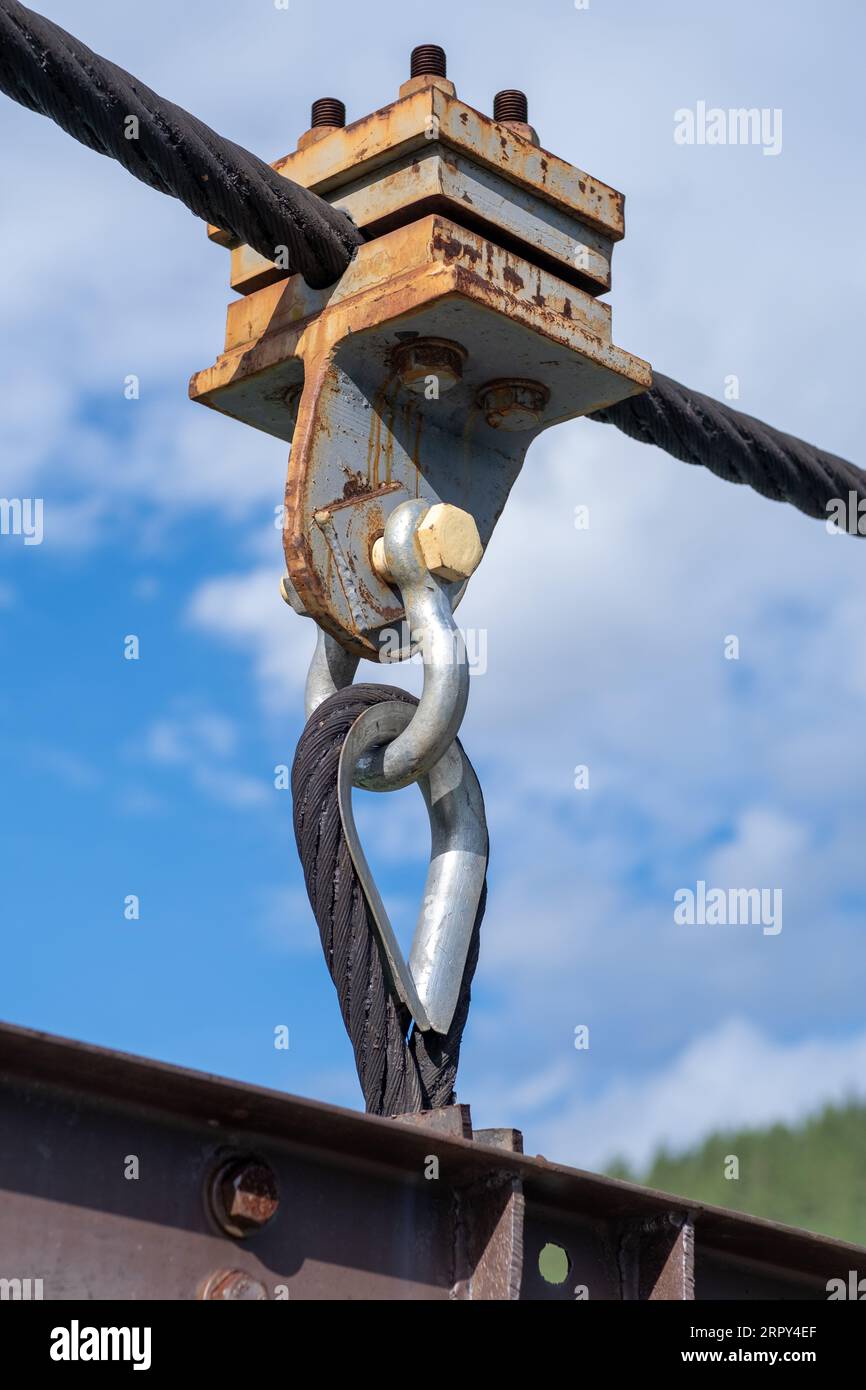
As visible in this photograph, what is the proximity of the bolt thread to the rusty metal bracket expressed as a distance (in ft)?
0.10

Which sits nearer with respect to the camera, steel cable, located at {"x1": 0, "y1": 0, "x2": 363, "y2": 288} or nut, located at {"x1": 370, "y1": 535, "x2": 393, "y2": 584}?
steel cable, located at {"x1": 0, "y1": 0, "x2": 363, "y2": 288}

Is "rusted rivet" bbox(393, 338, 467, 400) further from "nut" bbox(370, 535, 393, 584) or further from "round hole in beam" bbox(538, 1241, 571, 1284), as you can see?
"round hole in beam" bbox(538, 1241, 571, 1284)

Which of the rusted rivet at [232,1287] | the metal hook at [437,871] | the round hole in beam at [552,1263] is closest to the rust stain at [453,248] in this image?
the metal hook at [437,871]

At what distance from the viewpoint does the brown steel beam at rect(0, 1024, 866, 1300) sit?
7.69ft

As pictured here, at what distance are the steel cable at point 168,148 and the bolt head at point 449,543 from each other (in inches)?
21.5

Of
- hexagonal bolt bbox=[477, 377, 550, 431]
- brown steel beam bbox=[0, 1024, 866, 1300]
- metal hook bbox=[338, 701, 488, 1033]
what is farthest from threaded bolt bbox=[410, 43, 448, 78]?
brown steel beam bbox=[0, 1024, 866, 1300]

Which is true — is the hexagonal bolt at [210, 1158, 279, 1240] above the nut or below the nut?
below

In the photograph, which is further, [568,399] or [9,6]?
[568,399]

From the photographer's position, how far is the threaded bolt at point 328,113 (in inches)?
155

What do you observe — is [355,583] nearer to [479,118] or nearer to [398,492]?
[398,492]
